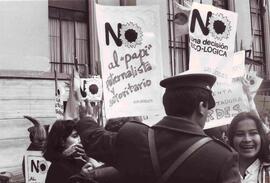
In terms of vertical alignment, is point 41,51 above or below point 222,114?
above

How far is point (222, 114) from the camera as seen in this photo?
5.81m

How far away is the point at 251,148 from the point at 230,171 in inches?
55.0

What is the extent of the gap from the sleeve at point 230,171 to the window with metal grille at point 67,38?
6.48 metres

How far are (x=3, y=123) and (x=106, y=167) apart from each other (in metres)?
5.04

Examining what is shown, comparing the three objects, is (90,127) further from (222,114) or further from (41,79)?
(41,79)

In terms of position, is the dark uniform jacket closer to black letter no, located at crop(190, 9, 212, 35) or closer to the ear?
the ear

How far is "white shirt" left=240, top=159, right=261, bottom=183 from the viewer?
13.4 feet

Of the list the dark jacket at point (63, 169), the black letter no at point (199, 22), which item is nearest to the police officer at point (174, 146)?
the dark jacket at point (63, 169)

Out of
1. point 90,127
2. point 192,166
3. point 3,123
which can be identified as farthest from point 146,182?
point 3,123

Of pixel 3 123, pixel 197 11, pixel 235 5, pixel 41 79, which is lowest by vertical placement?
pixel 3 123

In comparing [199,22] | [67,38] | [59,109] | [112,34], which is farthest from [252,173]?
[67,38]

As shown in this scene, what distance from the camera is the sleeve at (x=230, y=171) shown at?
2.75 m

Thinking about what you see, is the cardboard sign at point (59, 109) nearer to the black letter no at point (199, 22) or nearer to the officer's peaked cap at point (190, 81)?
the black letter no at point (199, 22)

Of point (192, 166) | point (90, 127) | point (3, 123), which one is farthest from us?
point (3, 123)
